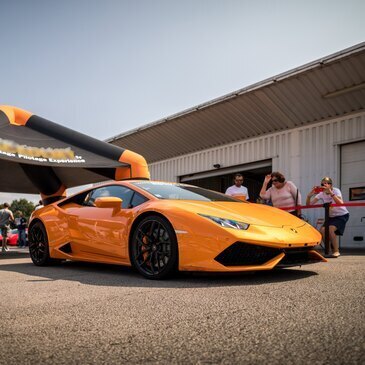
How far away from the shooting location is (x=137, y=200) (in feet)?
16.7

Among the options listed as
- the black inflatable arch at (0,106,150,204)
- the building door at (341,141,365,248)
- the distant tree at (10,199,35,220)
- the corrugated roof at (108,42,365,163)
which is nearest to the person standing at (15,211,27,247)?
the corrugated roof at (108,42,365,163)

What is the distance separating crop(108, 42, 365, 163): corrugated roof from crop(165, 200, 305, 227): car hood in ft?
21.2

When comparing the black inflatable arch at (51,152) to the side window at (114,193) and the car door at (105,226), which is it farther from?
the car door at (105,226)

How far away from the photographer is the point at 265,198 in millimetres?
8117

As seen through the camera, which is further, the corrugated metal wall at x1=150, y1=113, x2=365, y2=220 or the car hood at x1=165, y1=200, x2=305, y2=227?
the corrugated metal wall at x1=150, y1=113, x2=365, y2=220

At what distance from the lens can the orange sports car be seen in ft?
13.4

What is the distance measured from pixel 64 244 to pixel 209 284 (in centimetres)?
257

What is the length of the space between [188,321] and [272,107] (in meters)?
10.7

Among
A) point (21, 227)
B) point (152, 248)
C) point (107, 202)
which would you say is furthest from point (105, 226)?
point (21, 227)

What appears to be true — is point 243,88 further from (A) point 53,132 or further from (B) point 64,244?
(B) point 64,244

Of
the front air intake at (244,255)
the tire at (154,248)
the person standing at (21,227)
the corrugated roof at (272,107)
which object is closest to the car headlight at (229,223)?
the front air intake at (244,255)

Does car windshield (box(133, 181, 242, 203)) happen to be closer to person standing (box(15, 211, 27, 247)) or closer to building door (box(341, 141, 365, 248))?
building door (box(341, 141, 365, 248))

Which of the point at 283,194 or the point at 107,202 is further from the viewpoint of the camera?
the point at 283,194

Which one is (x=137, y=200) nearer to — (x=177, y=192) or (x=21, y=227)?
(x=177, y=192)
